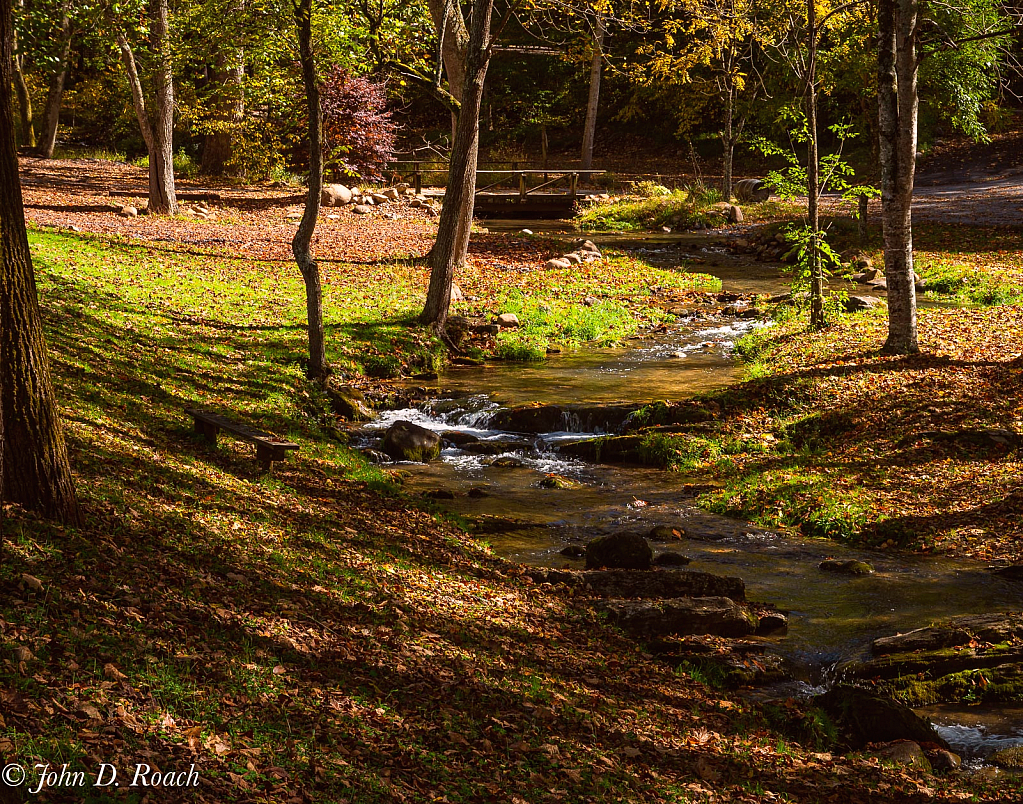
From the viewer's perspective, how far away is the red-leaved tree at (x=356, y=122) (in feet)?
103

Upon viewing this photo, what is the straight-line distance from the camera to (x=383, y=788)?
446 cm

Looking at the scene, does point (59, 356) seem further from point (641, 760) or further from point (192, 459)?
point (641, 760)

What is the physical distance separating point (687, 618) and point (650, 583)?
71cm

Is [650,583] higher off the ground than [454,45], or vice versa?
[454,45]

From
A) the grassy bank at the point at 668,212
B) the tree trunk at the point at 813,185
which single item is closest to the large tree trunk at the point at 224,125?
the grassy bank at the point at 668,212

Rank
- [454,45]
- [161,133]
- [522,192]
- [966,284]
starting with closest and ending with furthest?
[966,284] → [454,45] → [161,133] → [522,192]

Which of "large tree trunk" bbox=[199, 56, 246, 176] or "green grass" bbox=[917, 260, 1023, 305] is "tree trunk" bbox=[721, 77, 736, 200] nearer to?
"green grass" bbox=[917, 260, 1023, 305]

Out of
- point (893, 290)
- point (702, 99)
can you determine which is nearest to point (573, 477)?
point (893, 290)

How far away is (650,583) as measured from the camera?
26.5ft

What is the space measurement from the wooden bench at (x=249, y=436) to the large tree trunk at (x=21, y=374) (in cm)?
294

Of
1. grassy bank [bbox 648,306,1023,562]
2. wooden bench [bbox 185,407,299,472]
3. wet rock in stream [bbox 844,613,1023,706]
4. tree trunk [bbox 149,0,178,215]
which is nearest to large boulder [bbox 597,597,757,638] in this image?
wet rock in stream [bbox 844,613,1023,706]

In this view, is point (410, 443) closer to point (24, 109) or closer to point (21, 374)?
point (21, 374)

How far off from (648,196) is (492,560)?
1098 inches

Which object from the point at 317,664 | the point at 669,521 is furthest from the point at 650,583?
the point at 317,664
